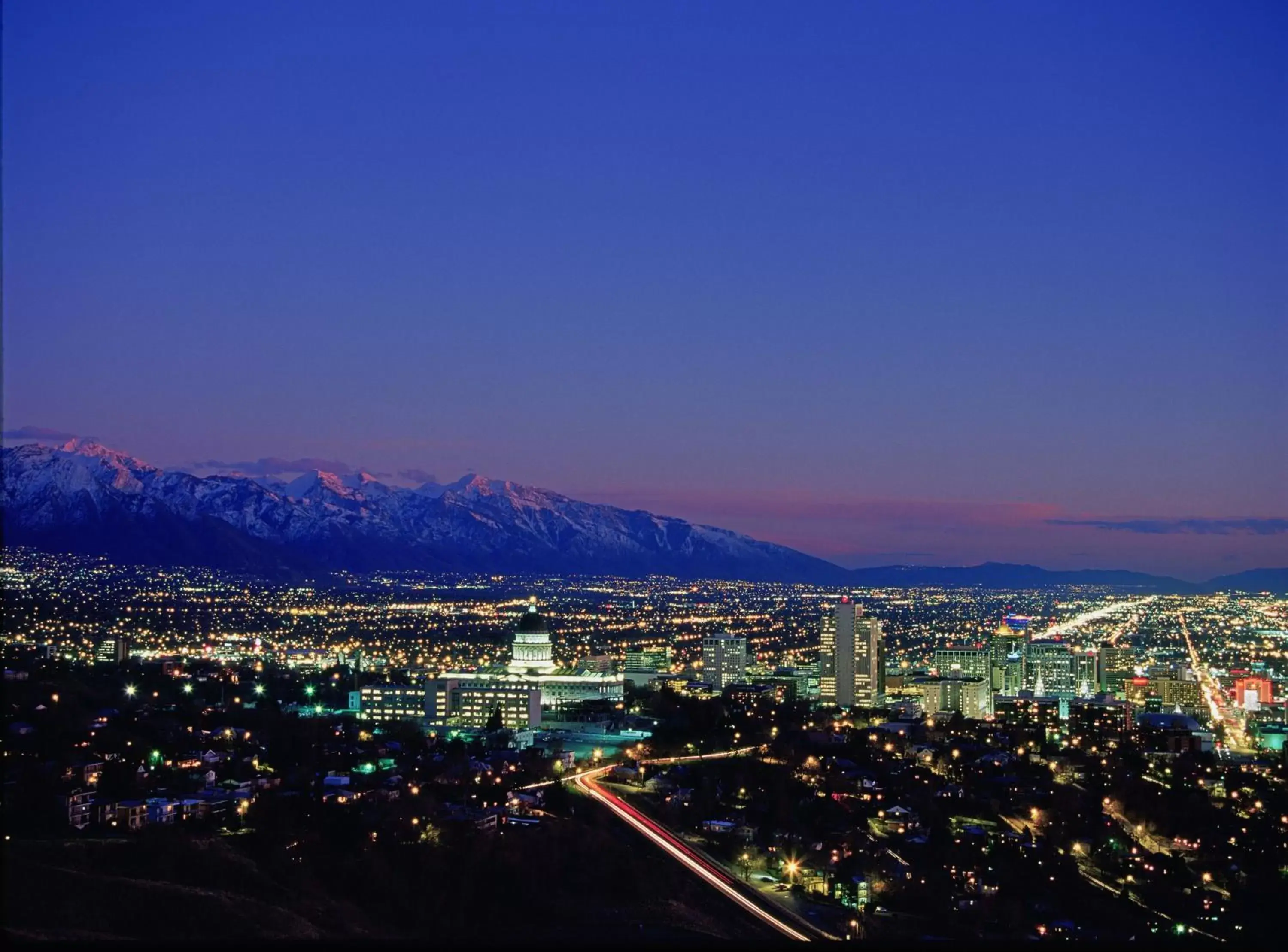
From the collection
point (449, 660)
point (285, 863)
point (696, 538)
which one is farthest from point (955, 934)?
point (696, 538)

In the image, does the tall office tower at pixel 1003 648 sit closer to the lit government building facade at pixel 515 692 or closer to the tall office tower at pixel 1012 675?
the tall office tower at pixel 1012 675

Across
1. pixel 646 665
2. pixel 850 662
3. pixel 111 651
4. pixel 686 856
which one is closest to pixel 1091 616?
pixel 646 665

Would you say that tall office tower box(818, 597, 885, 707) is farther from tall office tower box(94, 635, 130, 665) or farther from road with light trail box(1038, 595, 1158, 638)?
road with light trail box(1038, 595, 1158, 638)

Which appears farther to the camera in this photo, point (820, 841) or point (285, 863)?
point (820, 841)

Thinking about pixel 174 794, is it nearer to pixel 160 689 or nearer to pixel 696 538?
pixel 160 689

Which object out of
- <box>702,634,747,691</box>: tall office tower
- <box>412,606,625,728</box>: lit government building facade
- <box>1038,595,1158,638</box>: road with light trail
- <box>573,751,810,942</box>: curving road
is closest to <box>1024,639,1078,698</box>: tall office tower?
<box>702,634,747,691</box>: tall office tower

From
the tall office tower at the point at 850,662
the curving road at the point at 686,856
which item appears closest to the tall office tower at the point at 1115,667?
the tall office tower at the point at 850,662
